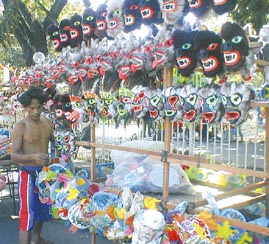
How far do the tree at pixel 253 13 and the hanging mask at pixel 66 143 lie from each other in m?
5.05

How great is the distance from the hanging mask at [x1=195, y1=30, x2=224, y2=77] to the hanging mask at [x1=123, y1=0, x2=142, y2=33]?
591 millimetres

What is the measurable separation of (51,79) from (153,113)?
1634 millimetres

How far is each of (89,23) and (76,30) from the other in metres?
0.29

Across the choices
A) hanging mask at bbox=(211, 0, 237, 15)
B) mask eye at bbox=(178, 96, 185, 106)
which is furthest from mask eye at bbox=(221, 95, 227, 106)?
hanging mask at bbox=(211, 0, 237, 15)

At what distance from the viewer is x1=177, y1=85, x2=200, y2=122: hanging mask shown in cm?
266

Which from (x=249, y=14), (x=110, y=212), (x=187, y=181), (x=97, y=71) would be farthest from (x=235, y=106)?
(x=249, y=14)

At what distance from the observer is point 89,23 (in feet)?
11.5

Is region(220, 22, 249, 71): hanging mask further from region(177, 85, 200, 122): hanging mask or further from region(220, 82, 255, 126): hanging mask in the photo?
region(177, 85, 200, 122): hanging mask

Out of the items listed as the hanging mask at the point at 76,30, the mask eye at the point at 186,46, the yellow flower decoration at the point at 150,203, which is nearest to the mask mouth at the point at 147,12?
the mask eye at the point at 186,46

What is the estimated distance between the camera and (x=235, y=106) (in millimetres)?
2471

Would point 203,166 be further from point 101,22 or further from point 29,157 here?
point 29,157

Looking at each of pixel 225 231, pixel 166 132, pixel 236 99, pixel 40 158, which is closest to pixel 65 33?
pixel 40 158

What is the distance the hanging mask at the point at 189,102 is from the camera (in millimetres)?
2656

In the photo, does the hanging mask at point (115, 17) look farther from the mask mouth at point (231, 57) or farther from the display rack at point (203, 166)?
the mask mouth at point (231, 57)
